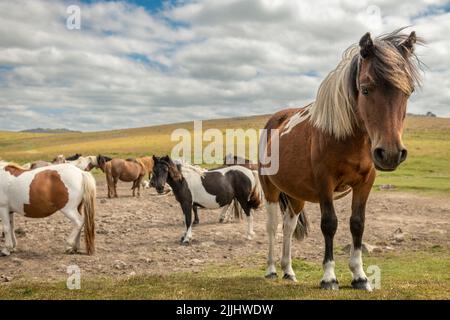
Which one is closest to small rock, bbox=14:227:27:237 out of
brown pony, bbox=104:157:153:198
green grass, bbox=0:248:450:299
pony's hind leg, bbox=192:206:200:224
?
pony's hind leg, bbox=192:206:200:224

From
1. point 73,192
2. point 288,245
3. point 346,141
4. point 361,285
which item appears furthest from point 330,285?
point 73,192

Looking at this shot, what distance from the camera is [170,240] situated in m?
10.9

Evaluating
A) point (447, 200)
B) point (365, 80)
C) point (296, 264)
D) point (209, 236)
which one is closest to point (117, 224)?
point (209, 236)

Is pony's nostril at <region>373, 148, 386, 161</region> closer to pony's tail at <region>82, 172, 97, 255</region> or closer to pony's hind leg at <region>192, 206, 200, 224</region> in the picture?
pony's tail at <region>82, 172, 97, 255</region>

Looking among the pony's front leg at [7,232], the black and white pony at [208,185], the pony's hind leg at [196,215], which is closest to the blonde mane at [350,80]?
the black and white pony at [208,185]

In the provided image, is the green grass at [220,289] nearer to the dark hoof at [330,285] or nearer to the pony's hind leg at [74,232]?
the dark hoof at [330,285]

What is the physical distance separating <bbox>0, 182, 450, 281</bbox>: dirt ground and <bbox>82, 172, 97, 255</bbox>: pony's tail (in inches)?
12.0

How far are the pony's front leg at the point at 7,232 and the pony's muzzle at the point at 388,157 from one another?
815 centimetres

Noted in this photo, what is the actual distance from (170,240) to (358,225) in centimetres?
696

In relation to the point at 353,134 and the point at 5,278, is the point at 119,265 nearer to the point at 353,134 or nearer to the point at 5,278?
the point at 5,278

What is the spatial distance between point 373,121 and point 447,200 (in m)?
16.3
